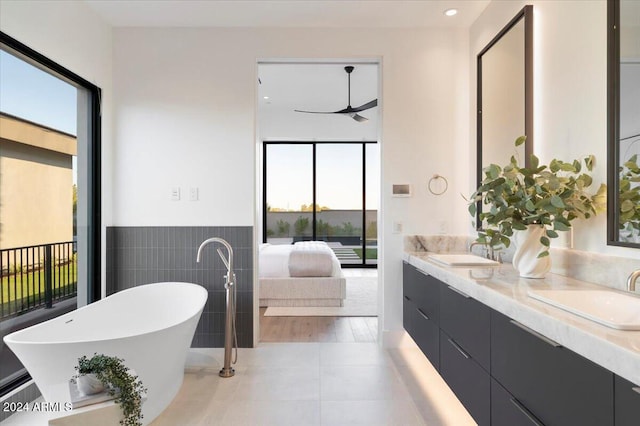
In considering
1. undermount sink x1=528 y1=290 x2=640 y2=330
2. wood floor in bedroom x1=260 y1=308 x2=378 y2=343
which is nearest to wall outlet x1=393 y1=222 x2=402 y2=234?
wood floor in bedroom x1=260 y1=308 x2=378 y2=343

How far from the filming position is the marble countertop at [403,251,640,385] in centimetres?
98

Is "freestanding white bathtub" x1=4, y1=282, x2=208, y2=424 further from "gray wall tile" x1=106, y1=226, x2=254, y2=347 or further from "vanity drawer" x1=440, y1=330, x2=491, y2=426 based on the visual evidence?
"vanity drawer" x1=440, y1=330, x2=491, y2=426

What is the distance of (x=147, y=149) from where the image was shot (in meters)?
3.37

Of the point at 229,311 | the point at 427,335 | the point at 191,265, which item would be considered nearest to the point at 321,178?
the point at 191,265

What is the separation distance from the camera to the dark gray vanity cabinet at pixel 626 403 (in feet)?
3.00

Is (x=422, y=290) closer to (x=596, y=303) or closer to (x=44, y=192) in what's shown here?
(x=596, y=303)

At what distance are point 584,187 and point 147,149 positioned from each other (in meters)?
3.18

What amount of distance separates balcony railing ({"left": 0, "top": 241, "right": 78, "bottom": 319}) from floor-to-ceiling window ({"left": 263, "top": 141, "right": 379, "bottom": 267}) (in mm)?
4810

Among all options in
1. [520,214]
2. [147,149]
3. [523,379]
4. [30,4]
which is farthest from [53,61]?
[523,379]

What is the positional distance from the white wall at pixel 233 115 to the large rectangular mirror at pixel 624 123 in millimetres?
1642

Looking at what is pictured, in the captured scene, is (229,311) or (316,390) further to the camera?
(229,311)

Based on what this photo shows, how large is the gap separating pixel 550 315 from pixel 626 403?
1.15ft

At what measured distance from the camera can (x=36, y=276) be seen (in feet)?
8.36

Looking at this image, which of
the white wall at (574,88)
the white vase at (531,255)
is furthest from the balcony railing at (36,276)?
the white wall at (574,88)
